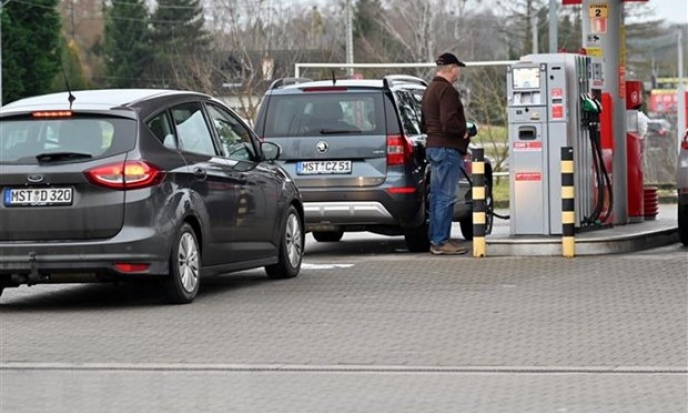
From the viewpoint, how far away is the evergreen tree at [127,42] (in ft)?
300

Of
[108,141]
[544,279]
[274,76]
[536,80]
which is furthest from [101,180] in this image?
[274,76]

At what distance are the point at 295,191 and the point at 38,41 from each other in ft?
185

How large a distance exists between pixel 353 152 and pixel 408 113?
942mm

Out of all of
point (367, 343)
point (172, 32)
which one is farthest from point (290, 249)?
point (172, 32)

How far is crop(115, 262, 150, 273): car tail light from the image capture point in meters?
11.8

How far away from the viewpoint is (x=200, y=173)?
12.5 meters

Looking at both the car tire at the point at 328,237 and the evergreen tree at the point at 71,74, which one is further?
the evergreen tree at the point at 71,74

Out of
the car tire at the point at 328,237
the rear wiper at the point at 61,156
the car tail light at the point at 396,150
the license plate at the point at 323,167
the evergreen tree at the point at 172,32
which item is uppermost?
the evergreen tree at the point at 172,32

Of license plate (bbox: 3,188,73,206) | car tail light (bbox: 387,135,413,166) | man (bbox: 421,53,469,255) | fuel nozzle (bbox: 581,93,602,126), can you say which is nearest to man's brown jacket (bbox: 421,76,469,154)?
man (bbox: 421,53,469,255)

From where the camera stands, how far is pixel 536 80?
1650 cm

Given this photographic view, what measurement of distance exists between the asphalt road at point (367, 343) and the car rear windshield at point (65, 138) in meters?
1.20

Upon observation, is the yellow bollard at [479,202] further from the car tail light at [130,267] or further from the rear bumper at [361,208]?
the car tail light at [130,267]

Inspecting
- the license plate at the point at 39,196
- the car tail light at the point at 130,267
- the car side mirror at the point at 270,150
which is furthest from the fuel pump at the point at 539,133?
the license plate at the point at 39,196

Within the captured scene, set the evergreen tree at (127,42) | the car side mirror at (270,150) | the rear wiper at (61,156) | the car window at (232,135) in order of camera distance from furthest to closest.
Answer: the evergreen tree at (127,42) → the car side mirror at (270,150) → the car window at (232,135) → the rear wiper at (61,156)
